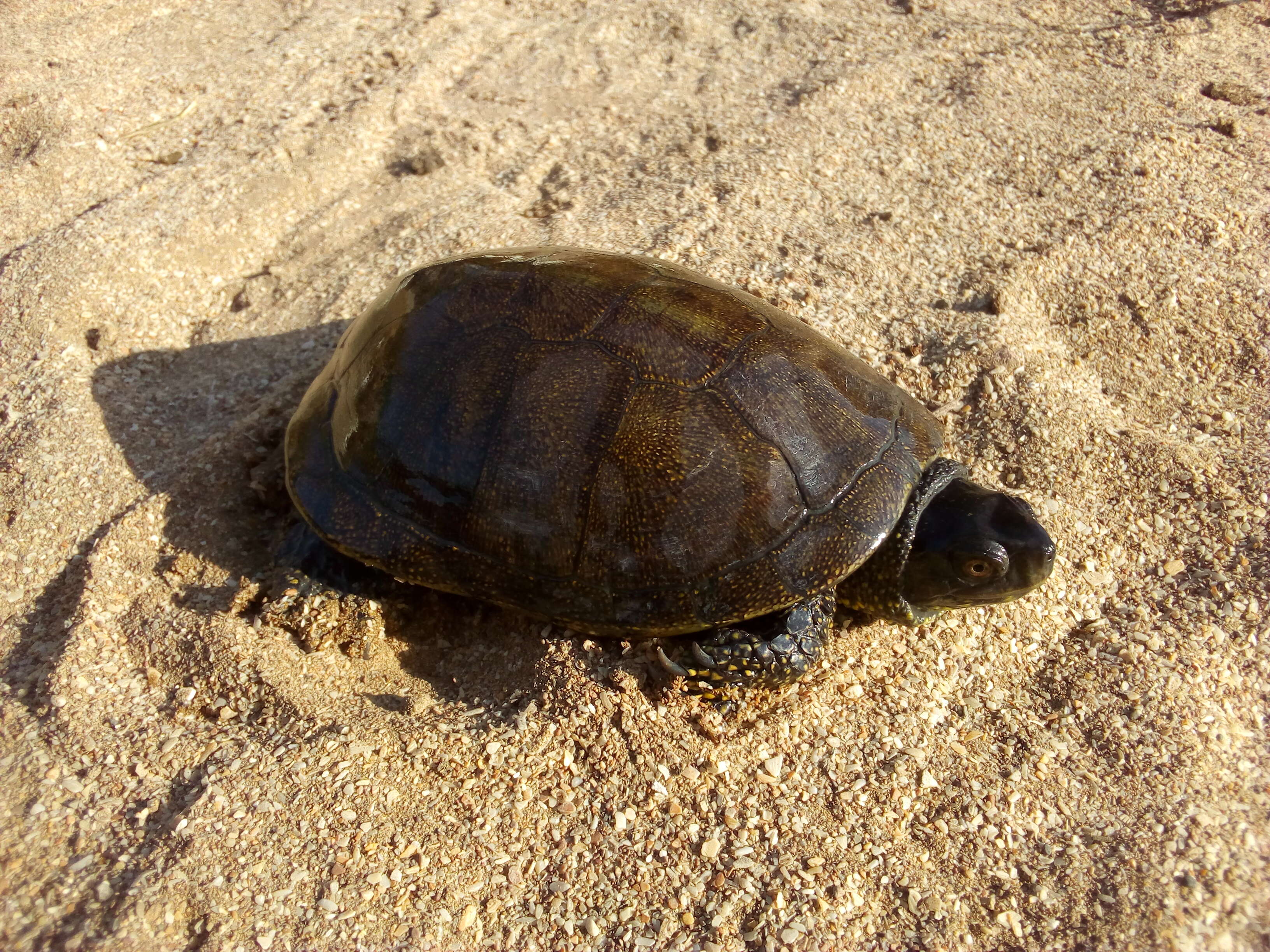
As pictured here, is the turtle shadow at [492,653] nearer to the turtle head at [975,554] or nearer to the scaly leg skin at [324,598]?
the scaly leg skin at [324,598]

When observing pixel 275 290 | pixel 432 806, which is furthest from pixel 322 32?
pixel 432 806

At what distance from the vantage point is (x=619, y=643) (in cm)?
282

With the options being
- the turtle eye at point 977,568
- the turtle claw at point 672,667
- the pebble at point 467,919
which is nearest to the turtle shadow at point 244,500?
the turtle claw at point 672,667

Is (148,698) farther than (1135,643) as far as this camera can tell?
No

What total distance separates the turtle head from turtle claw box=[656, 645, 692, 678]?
32.1 inches

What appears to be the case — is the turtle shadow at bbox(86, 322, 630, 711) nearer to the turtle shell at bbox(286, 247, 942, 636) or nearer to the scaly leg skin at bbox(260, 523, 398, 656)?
the scaly leg skin at bbox(260, 523, 398, 656)

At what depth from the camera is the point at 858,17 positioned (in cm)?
554

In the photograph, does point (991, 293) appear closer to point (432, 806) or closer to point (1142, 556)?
point (1142, 556)

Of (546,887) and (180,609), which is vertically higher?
Result: (180,609)

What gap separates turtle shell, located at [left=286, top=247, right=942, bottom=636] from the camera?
2607 millimetres

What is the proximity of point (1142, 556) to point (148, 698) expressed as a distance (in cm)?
378

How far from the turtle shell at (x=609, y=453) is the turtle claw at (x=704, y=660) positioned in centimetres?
9

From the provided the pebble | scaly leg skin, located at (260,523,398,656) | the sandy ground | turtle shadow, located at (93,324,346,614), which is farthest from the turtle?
the pebble

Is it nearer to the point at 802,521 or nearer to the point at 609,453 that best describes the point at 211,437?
the point at 609,453
